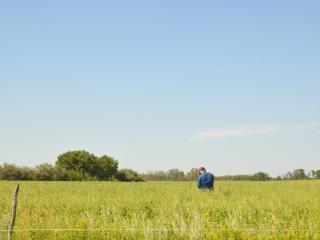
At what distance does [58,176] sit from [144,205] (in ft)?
195

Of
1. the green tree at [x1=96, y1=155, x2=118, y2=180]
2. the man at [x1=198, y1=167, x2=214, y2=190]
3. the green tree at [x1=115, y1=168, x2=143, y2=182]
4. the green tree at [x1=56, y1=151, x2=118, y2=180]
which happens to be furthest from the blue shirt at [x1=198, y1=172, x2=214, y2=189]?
the green tree at [x1=115, y1=168, x2=143, y2=182]

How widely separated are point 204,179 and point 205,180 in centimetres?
7

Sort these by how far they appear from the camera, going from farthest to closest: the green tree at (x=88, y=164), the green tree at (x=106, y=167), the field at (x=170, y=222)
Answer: the green tree at (x=106, y=167), the green tree at (x=88, y=164), the field at (x=170, y=222)

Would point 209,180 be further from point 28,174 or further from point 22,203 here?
point 28,174

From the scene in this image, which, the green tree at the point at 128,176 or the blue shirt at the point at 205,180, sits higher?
the green tree at the point at 128,176

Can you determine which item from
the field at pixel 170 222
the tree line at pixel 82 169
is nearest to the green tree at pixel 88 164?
the tree line at pixel 82 169

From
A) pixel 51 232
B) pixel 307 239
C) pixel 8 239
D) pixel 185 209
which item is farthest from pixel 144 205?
pixel 307 239

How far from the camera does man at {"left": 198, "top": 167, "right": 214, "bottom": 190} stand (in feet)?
70.4

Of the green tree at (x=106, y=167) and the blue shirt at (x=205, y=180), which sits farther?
the green tree at (x=106, y=167)

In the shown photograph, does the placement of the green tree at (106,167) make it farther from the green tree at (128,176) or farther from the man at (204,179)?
the man at (204,179)

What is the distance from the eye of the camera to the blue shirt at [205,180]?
2155 cm

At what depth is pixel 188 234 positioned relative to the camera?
31.8 ft

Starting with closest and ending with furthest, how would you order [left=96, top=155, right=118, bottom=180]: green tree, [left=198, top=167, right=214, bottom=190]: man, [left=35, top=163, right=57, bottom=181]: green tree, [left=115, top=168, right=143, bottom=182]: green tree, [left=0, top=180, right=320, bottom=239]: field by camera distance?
[left=0, top=180, right=320, bottom=239]: field < [left=198, top=167, right=214, bottom=190]: man < [left=35, top=163, right=57, bottom=181]: green tree < [left=96, top=155, right=118, bottom=180]: green tree < [left=115, top=168, right=143, bottom=182]: green tree

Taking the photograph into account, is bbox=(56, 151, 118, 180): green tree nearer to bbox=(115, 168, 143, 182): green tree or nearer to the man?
bbox=(115, 168, 143, 182): green tree
